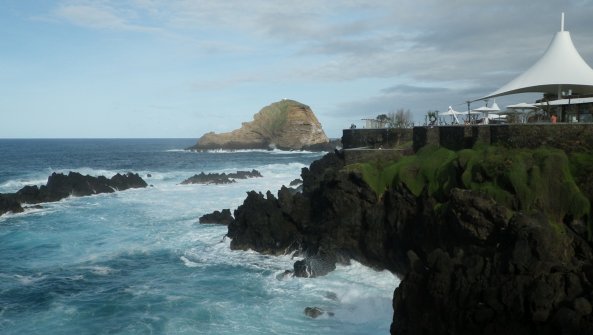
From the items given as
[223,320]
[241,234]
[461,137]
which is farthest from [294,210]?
[223,320]

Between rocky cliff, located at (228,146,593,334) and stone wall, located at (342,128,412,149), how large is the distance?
160 inches

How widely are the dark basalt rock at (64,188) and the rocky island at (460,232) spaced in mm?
21934

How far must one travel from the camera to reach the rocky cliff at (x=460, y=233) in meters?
11.8

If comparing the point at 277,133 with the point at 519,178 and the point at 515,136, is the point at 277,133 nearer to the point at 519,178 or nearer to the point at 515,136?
the point at 515,136

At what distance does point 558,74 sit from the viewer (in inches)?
847

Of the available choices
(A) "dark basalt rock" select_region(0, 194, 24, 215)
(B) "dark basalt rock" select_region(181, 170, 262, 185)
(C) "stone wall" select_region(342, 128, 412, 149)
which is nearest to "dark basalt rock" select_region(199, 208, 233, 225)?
(C) "stone wall" select_region(342, 128, 412, 149)

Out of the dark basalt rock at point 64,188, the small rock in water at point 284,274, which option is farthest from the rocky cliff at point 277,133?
the small rock in water at point 284,274

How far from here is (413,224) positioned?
64.8 feet

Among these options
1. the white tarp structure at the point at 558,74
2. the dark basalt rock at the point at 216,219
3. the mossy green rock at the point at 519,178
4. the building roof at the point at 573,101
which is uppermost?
the white tarp structure at the point at 558,74

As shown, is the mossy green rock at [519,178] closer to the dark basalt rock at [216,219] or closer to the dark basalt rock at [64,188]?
the dark basalt rock at [216,219]

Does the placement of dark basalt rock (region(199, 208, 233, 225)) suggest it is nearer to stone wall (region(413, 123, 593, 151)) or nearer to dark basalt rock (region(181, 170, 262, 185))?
stone wall (region(413, 123, 593, 151))

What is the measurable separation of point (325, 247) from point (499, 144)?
7.98 metres

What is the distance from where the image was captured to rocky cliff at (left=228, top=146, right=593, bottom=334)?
11773 mm

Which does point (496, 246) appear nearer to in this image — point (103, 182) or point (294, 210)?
point (294, 210)
